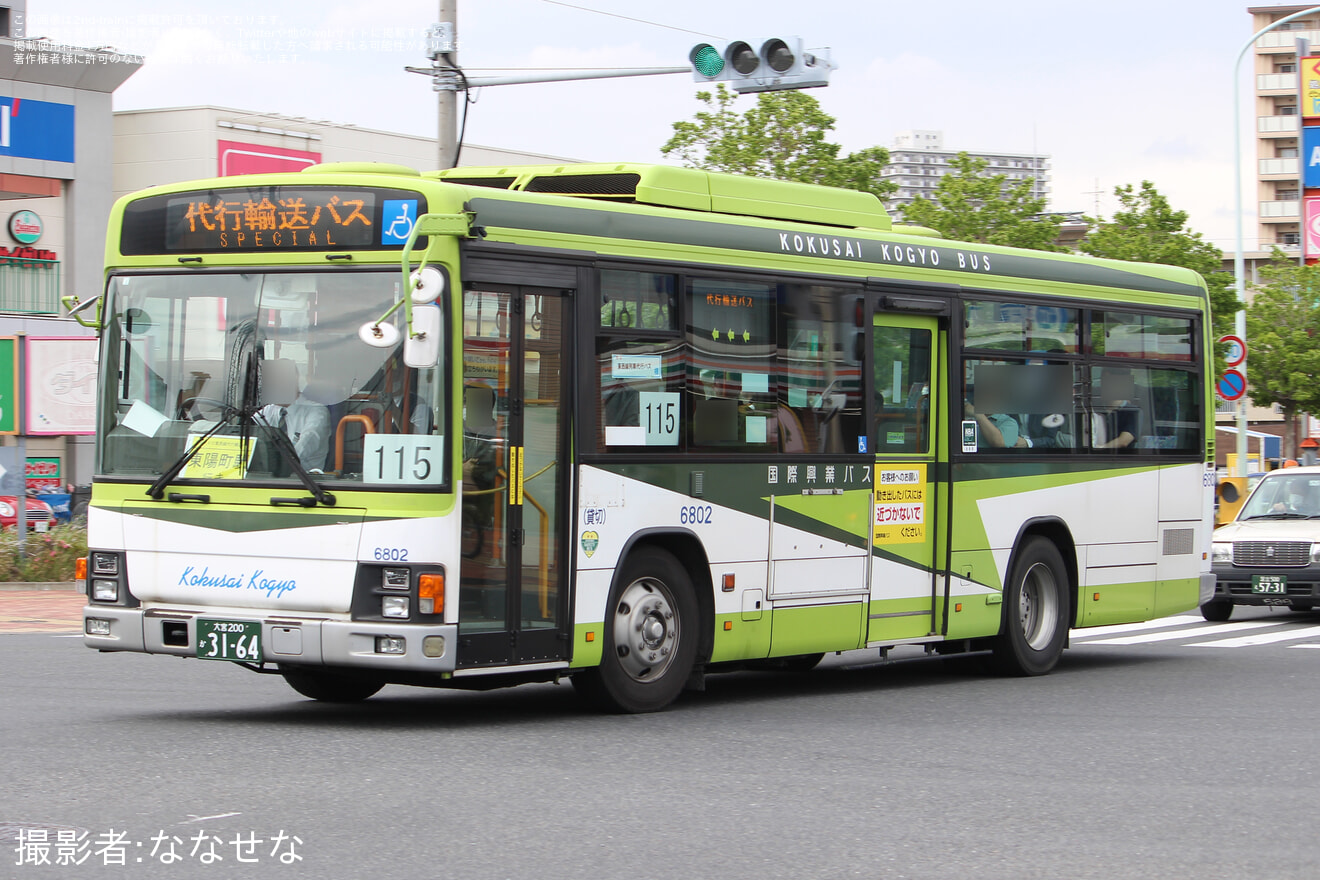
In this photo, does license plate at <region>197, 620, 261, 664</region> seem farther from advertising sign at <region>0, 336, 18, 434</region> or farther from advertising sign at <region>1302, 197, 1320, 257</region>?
advertising sign at <region>1302, 197, 1320, 257</region>

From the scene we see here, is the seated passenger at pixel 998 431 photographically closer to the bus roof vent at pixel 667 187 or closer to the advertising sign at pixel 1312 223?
the bus roof vent at pixel 667 187

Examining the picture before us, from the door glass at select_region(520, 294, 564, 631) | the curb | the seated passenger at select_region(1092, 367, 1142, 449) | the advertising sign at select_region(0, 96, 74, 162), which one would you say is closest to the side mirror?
the door glass at select_region(520, 294, 564, 631)

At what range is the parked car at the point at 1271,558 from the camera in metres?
20.1

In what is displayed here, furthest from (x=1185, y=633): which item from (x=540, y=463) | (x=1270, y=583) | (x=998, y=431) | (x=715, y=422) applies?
(x=540, y=463)

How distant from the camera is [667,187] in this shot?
1156cm

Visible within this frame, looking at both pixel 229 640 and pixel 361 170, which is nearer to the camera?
pixel 229 640

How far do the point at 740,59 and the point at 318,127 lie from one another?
91.3 ft

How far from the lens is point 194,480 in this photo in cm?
1020

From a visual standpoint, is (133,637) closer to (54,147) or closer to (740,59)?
(740,59)

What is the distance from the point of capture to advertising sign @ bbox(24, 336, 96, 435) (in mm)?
23594

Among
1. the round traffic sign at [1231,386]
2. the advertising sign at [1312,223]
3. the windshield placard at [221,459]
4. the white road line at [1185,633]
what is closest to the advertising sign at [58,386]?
the white road line at [1185,633]

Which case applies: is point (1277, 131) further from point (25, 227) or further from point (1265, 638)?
point (1265, 638)

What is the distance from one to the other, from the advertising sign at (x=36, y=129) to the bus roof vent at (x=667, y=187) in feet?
89.7

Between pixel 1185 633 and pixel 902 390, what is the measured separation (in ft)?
25.8
